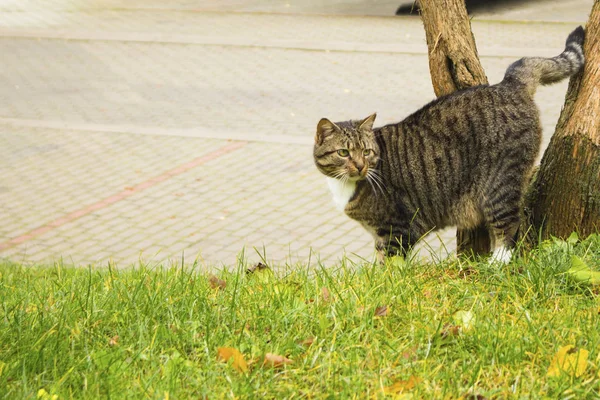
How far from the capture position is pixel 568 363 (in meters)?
3.42

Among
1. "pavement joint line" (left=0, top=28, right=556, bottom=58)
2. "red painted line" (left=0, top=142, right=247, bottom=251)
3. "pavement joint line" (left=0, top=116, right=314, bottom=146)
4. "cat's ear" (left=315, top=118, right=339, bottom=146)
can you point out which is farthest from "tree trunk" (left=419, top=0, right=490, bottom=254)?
"pavement joint line" (left=0, top=28, right=556, bottom=58)

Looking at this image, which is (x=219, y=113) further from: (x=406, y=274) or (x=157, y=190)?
(x=406, y=274)

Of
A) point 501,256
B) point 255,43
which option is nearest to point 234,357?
point 501,256

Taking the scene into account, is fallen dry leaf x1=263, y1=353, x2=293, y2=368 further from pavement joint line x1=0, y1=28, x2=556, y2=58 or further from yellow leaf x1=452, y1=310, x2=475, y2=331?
pavement joint line x1=0, y1=28, x2=556, y2=58

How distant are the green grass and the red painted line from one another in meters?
3.43

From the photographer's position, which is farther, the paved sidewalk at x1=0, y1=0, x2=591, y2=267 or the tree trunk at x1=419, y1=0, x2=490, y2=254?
the paved sidewalk at x1=0, y1=0, x2=591, y2=267

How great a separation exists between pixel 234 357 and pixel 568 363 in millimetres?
1305

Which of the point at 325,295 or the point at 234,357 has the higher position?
the point at 234,357

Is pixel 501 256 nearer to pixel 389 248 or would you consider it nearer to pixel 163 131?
pixel 389 248

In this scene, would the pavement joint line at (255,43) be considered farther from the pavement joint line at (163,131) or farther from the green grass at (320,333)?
the green grass at (320,333)

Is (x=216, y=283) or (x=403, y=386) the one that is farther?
(x=216, y=283)

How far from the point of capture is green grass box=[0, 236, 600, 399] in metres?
3.40

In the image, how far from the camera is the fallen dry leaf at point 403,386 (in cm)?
335

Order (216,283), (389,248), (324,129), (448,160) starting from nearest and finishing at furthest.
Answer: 1. (216,283)
2. (448,160)
3. (389,248)
4. (324,129)
